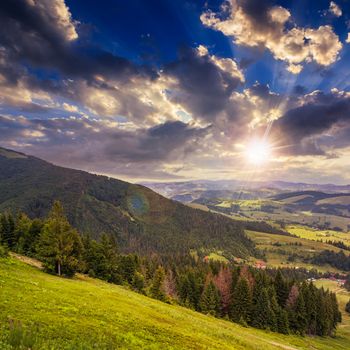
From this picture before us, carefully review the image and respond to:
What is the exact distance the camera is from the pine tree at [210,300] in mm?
105688

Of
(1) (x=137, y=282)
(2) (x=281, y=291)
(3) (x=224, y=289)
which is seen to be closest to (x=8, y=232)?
(1) (x=137, y=282)

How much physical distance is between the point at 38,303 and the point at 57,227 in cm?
4226

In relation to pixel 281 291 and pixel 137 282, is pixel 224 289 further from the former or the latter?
pixel 137 282

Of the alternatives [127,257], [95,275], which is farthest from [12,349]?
[127,257]

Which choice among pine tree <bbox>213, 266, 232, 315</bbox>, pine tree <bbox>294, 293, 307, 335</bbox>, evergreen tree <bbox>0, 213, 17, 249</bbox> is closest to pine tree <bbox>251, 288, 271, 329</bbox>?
pine tree <bbox>213, 266, 232, 315</bbox>

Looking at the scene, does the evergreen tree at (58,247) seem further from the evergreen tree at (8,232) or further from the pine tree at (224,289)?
the pine tree at (224,289)

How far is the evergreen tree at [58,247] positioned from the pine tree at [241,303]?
65.3 metres

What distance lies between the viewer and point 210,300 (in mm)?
106688

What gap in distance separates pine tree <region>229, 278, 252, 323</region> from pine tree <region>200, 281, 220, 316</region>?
583 cm

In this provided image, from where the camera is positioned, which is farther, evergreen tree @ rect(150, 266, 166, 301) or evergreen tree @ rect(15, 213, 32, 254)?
evergreen tree @ rect(150, 266, 166, 301)

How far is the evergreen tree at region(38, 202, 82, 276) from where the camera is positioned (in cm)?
6475

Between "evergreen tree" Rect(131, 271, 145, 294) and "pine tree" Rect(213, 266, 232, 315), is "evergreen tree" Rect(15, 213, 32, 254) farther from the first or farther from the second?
"pine tree" Rect(213, 266, 232, 315)

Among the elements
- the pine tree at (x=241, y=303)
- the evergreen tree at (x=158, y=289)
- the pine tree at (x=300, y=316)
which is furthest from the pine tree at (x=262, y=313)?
the evergreen tree at (x=158, y=289)

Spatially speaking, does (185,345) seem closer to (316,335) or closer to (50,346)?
(50,346)
